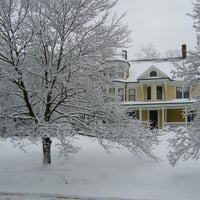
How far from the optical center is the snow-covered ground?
12.0 metres

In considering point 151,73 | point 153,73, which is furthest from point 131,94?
point 153,73

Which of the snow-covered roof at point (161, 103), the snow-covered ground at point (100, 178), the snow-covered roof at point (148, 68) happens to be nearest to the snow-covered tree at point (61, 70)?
the snow-covered ground at point (100, 178)

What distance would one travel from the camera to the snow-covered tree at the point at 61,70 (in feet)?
44.7

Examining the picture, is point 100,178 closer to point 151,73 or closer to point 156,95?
point 156,95

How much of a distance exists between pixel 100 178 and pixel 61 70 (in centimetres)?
417

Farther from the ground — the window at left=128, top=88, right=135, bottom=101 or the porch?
the window at left=128, top=88, right=135, bottom=101

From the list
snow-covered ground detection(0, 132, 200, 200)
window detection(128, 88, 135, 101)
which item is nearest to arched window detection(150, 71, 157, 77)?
window detection(128, 88, 135, 101)

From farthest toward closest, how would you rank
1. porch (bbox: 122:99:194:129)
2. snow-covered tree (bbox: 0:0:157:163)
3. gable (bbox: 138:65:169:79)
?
gable (bbox: 138:65:169:79), porch (bbox: 122:99:194:129), snow-covered tree (bbox: 0:0:157:163)

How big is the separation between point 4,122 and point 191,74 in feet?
22.3

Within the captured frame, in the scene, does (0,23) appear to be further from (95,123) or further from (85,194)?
(85,194)

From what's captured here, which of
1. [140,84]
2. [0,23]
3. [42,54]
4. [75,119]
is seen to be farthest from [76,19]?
[140,84]

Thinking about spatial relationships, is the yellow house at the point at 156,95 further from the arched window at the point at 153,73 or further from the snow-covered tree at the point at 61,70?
the snow-covered tree at the point at 61,70

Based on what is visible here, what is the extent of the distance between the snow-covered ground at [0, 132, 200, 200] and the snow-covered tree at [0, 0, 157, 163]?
102cm

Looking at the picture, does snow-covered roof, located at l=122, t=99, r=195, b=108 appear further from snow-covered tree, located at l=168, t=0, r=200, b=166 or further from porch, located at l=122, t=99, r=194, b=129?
snow-covered tree, located at l=168, t=0, r=200, b=166
